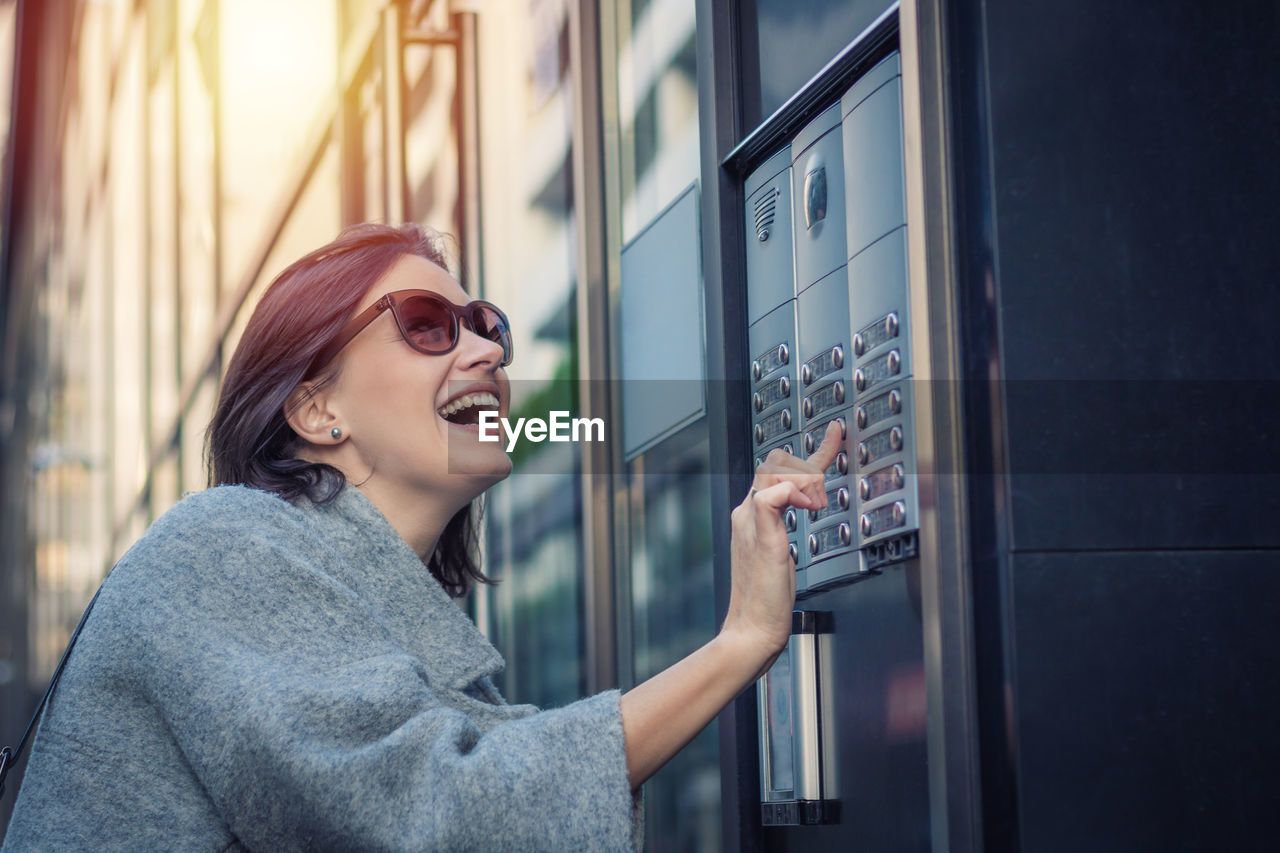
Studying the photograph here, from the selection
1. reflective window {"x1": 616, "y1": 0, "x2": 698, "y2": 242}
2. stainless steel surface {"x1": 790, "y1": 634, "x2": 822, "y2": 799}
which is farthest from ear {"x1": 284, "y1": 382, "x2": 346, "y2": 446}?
reflective window {"x1": 616, "y1": 0, "x2": 698, "y2": 242}

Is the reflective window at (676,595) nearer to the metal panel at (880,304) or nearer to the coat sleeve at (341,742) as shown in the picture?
the metal panel at (880,304)

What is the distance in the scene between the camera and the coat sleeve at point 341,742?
1.64 metres

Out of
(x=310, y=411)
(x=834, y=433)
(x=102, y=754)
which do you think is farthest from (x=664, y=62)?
(x=102, y=754)

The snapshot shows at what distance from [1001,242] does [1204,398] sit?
27cm

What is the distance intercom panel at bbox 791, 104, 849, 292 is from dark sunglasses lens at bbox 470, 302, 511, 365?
0.54 meters

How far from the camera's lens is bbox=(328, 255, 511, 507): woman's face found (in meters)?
2.28

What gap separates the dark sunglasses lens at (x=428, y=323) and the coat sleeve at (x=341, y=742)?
2.07ft

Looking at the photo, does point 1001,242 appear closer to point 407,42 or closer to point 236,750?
point 236,750

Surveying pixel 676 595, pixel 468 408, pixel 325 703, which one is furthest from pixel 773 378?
pixel 676 595

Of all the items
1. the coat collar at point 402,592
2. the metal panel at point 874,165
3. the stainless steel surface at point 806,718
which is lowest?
the stainless steel surface at point 806,718

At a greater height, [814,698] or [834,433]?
[834,433]

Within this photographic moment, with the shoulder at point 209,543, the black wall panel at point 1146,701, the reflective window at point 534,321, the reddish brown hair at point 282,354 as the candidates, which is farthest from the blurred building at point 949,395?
the shoulder at point 209,543

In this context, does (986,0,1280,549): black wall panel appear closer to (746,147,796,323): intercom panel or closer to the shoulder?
(746,147,796,323): intercom panel

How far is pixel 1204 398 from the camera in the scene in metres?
1.65
